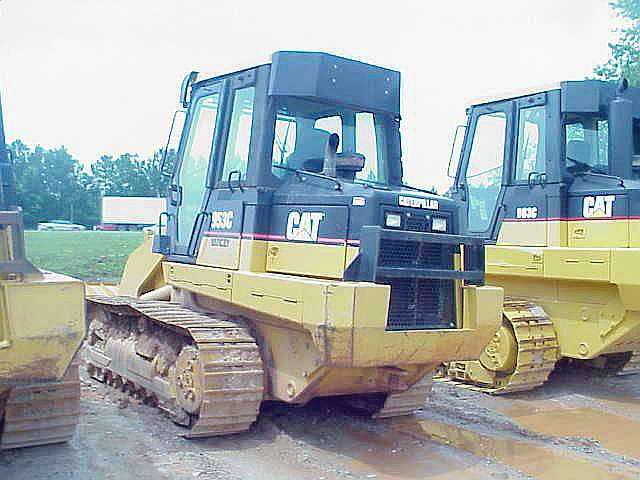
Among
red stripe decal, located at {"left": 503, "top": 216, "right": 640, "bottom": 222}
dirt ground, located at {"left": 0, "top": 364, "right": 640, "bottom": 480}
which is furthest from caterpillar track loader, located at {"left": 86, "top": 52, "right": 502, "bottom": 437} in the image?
red stripe decal, located at {"left": 503, "top": 216, "right": 640, "bottom": 222}

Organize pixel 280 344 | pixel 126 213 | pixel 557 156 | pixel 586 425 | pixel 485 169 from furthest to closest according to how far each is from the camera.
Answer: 1. pixel 126 213
2. pixel 485 169
3. pixel 557 156
4. pixel 586 425
5. pixel 280 344

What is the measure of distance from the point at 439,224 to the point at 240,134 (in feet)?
6.41

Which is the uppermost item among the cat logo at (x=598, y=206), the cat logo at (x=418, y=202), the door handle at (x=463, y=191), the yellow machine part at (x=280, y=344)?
the door handle at (x=463, y=191)

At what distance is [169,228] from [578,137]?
479 centimetres

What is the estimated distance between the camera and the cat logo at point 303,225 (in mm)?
A: 6293

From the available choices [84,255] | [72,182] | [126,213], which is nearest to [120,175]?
[72,182]

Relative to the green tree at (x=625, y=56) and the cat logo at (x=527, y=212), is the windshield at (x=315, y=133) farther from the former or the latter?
the green tree at (x=625, y=56)

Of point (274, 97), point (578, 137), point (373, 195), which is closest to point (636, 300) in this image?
point (578, 137)

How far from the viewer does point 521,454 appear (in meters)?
6.64

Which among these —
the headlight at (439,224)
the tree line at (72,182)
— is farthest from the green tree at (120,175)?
the headlight at (439,224)

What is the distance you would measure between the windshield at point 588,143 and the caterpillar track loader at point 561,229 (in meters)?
0.01

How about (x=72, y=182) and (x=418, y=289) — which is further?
(x=72, y=182)

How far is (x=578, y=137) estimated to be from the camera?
364 inches

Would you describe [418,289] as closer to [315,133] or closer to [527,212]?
[315,133]
